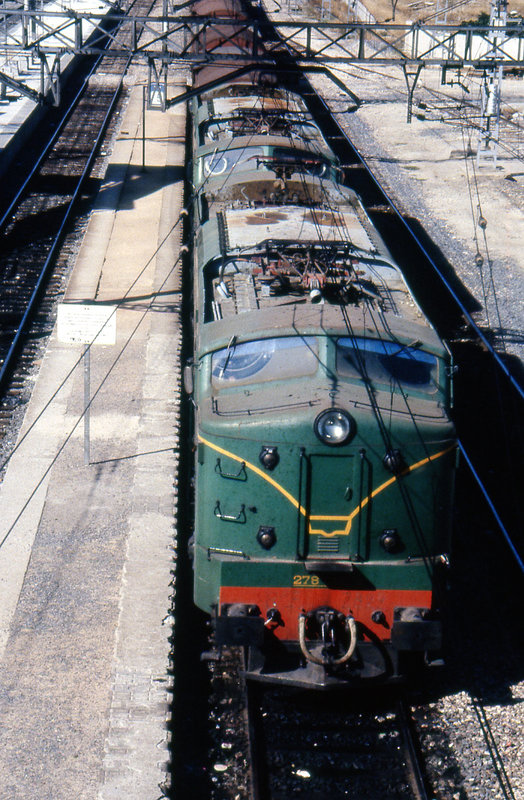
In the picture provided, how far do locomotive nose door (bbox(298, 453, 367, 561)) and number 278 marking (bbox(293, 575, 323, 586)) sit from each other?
17 cm

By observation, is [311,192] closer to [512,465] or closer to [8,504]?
[512,465]

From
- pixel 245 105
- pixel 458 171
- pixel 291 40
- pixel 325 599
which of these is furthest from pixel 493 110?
pixel 325 599

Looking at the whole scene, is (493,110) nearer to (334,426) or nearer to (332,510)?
(334,426)

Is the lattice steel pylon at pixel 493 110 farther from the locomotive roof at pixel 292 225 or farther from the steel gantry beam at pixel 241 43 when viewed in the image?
the locomotive roof at pixel 292 225

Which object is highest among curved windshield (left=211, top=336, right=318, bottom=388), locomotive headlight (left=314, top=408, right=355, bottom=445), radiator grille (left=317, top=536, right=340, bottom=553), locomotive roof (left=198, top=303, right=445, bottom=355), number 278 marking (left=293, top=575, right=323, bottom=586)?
locomotive roof (left=198, top=303, right=445, bottom=355)

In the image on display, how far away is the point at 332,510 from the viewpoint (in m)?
7.84

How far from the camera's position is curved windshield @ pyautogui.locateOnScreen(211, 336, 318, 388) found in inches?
324

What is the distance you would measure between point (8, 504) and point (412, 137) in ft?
81.9

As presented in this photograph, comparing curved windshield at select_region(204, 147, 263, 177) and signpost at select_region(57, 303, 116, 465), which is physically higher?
curved windshield at select_region(204, 147, 263, 177)

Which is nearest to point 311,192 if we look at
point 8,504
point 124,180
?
point 8,504

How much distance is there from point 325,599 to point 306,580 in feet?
0.81

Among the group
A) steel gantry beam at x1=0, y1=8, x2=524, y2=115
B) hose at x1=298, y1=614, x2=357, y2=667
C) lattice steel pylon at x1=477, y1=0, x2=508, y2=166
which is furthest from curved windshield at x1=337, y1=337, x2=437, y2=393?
lattice steel pylon at x1=477, y1=0, x2=508, y2=166

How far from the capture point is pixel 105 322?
11.5 meters

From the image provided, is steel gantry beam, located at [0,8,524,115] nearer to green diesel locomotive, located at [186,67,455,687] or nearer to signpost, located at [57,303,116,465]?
signpost, located at [57,303,116,465]
